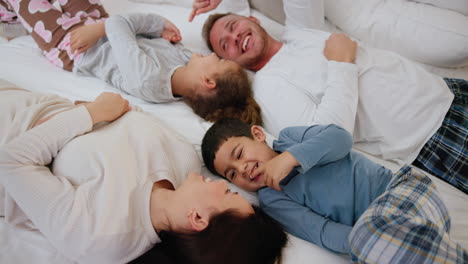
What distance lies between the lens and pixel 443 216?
744 mm

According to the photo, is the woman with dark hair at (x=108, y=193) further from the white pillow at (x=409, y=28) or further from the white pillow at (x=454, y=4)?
the white pillow at (x=454, y=4)

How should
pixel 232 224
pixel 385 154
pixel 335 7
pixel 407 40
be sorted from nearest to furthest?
pixel 232 224 < pixel 385 154 < pixel 407 40 < pixel 335 7

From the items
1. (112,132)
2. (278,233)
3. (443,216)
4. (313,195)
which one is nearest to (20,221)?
(112,132)

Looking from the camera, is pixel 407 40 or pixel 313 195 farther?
pixel 407 40

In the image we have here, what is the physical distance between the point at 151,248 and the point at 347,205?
53 cm

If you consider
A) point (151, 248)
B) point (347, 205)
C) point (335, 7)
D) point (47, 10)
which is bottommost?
point (151, 248)

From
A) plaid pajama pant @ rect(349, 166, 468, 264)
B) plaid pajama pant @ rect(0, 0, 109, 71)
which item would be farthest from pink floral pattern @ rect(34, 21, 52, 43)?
plaid pajama pant @ rect(349, 166, 468, 264)

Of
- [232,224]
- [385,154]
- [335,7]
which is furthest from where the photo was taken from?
[335,7]

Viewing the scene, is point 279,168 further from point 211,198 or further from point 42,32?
point 42,32

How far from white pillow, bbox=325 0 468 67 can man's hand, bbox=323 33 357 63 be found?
29cm

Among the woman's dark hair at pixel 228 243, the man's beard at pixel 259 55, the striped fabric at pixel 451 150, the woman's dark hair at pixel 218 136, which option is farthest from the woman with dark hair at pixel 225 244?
the man's beard at pixel 259 55

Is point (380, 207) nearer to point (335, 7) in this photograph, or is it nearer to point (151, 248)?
point (151, 248)

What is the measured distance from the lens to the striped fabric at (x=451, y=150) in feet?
3.23

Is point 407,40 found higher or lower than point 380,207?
higher
